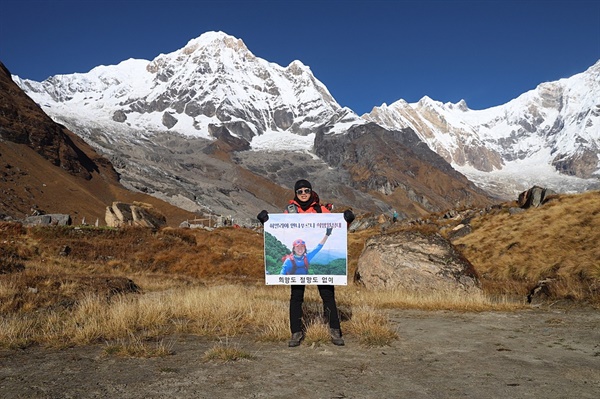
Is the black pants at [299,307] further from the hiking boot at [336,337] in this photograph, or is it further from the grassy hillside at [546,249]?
the grassy hillside at [546,249]

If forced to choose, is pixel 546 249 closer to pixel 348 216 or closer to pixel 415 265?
pixel 415 265

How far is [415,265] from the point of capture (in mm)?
14797

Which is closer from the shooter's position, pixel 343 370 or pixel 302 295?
pixel 343 370

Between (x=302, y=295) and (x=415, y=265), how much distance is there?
8.04 meters

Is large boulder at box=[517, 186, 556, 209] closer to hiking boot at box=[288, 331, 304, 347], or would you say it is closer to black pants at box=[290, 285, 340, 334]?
black pants at box=[290, 285, 340, 334]

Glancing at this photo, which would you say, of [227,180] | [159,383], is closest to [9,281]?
[159,383]

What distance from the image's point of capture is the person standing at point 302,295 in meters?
7.48

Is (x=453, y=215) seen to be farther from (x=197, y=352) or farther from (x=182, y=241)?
(x=197, y=352)

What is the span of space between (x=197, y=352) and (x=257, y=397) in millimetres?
2244

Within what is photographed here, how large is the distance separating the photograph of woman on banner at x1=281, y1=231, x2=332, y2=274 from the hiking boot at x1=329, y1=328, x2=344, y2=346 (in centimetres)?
106

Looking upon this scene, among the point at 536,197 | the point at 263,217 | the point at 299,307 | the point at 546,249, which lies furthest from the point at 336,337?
the point at 536,197

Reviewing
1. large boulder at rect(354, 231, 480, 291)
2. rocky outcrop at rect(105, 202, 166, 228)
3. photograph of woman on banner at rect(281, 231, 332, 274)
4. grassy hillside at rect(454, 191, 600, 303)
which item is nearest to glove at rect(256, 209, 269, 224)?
photograph of woman on banner at rect(281, 231, 332, 274)

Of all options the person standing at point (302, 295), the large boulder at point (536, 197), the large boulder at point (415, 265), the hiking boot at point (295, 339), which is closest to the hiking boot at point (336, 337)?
the person standing at point (302, 295)

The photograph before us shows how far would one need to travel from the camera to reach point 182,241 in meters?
33.5
